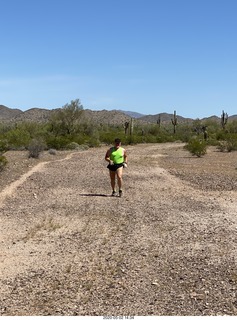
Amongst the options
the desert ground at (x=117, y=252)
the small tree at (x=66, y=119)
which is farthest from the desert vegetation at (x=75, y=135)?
the desert ground at (x=117, y=252)

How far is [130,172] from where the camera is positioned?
826 inches

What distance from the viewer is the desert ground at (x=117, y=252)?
20.0 feet

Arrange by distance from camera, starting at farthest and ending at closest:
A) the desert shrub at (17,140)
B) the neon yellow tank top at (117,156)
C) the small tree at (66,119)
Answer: the small tree at (66,119), the desert shrub at (17,140), the neon yellow tank top at (117,156)

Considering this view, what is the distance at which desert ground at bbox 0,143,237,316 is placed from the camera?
20.0 ft

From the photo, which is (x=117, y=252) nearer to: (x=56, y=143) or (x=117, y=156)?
(x=117, y=156)

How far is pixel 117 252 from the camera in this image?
27.1 ft

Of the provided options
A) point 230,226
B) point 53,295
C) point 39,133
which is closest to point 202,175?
point 230,226

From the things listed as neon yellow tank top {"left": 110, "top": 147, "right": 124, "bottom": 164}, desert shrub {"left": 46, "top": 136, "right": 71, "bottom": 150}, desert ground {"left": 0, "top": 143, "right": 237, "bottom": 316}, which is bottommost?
desert ground {"left": 0, "top": 143, "right": 237, "bottom": 316}

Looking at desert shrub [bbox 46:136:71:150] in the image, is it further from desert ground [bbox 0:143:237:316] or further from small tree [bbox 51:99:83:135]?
desert ground [bbox 0:143:237:316]

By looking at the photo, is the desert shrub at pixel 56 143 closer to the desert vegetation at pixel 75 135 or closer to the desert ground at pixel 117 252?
the desert vegetation at pixel 75 135

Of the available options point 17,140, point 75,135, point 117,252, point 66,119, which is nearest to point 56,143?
point 17,140

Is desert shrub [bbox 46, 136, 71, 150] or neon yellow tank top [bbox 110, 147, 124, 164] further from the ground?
neon yellow tank top [bbox 110, 147, 124, 164]

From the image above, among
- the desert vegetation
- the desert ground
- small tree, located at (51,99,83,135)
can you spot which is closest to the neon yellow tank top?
the desert ground

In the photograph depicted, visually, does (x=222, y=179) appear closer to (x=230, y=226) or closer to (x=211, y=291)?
(x=230, y=226)
